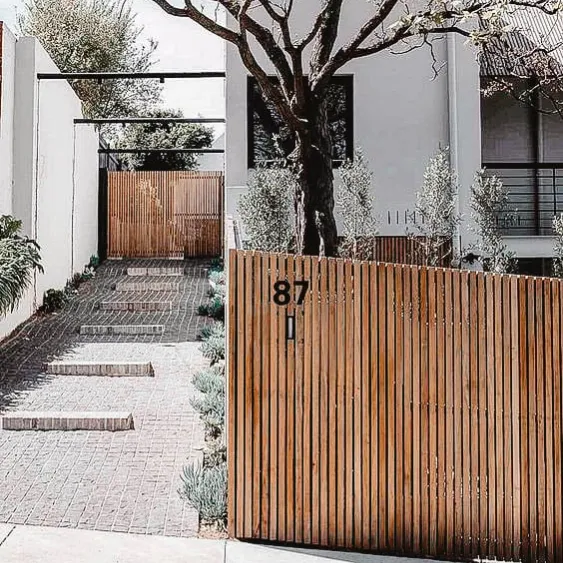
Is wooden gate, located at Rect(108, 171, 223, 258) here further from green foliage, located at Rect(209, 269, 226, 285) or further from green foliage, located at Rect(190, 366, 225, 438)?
green foliage, located at Rect(190, 366, 225, 438)

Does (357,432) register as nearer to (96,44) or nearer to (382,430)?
(382,430)

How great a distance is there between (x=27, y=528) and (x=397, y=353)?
111 inches

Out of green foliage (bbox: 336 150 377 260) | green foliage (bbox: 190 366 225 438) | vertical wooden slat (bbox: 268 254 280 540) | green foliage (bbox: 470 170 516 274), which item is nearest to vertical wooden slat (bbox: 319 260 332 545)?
vertical wooden slat (bbox: 268 254 280 540)

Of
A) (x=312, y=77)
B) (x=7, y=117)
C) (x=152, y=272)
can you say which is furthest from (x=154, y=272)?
(x=312, y=77)

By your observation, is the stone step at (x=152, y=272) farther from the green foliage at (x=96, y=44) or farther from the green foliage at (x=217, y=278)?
the green foliage at (x=96, y=44)

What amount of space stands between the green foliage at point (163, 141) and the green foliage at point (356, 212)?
1738 cm

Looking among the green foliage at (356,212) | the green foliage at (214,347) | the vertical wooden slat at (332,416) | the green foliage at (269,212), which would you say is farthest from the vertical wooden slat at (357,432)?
the green foliage at (356,212)

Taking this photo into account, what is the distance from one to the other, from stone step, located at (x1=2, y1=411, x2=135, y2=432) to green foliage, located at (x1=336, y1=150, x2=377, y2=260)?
13.5 ft

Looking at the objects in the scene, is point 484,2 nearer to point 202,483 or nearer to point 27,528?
point 202,483

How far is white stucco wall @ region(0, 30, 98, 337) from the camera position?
12766 millimetres

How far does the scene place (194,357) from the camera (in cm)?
1055

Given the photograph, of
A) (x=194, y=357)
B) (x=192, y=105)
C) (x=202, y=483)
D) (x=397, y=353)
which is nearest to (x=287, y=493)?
(x=202, y=483)

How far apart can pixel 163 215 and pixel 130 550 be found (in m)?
17.4

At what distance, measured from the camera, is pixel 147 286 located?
1667 centimetres
